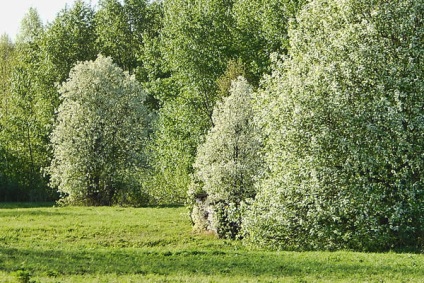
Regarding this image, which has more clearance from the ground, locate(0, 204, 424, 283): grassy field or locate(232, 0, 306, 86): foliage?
locate(232, 0, 306, 86): foliage

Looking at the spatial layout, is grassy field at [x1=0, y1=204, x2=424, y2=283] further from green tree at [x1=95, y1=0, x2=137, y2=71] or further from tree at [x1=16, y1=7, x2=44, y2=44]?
tree at [x1=16, y1=7, x2=44, y2=44]

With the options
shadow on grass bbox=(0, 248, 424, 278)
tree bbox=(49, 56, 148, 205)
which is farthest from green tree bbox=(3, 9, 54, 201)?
shadow on grass bbox=(0, 248, 424, 278)

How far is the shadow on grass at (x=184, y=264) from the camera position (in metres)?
21.0

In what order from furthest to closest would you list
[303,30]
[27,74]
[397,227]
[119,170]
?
[27,74], [119,170], [303,30], [397,227]

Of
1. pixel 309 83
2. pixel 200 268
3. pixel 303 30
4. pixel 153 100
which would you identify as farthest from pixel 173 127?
pixel 200 268

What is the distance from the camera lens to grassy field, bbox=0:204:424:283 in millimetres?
19625

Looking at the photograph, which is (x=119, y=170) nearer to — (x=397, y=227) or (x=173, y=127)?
(x=173, y=127)

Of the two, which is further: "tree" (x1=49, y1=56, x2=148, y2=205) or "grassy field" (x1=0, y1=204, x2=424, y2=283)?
"tree" (x1=49, y1=56, x2=148, y2=205)

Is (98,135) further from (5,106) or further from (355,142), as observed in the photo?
(5,106)

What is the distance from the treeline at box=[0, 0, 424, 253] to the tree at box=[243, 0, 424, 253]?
0.25 feet

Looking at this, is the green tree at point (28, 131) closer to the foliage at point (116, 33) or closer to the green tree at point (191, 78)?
the foliage at point (116, 33)

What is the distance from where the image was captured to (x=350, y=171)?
29906 millimetres

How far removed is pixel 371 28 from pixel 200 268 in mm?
15587

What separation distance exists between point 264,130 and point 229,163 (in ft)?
13.7
